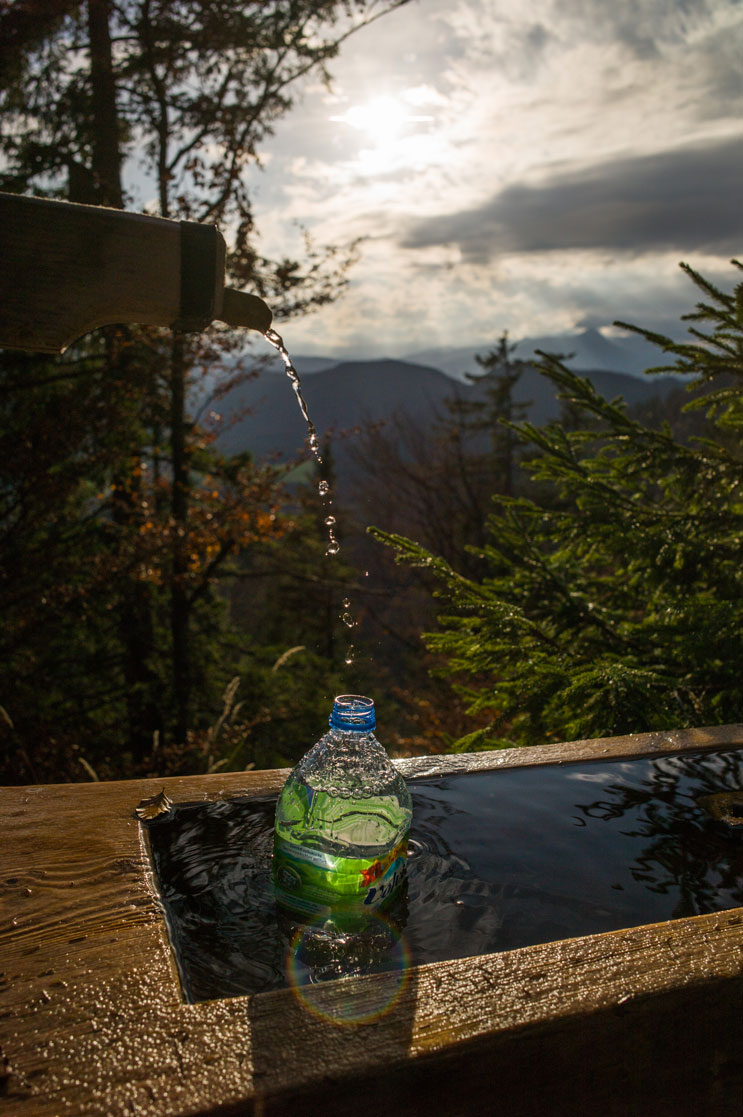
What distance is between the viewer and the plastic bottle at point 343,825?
1.33m

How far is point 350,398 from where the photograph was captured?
39.5 m

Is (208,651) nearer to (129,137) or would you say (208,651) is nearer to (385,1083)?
(129,137)

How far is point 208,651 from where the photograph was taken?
10898 millimetres

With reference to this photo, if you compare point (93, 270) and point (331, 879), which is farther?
point (93, 270)

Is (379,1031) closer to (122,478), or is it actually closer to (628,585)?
(628,585)

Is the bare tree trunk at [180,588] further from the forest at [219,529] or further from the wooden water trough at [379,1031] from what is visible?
the wooden water trough at [379,1031]

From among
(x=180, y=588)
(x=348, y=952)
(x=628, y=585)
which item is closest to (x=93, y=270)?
(x=348, y=952)

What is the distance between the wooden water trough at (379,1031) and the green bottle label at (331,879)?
0.24 metres

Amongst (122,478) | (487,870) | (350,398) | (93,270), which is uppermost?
(350,398)

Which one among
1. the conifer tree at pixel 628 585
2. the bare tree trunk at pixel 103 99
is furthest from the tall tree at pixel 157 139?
the conifer tree at pixel 628 585

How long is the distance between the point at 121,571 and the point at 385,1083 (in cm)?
→ 646

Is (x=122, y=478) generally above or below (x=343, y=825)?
above

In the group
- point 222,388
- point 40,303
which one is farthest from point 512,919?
point 222,388

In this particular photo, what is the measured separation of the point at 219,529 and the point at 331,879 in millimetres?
7334
